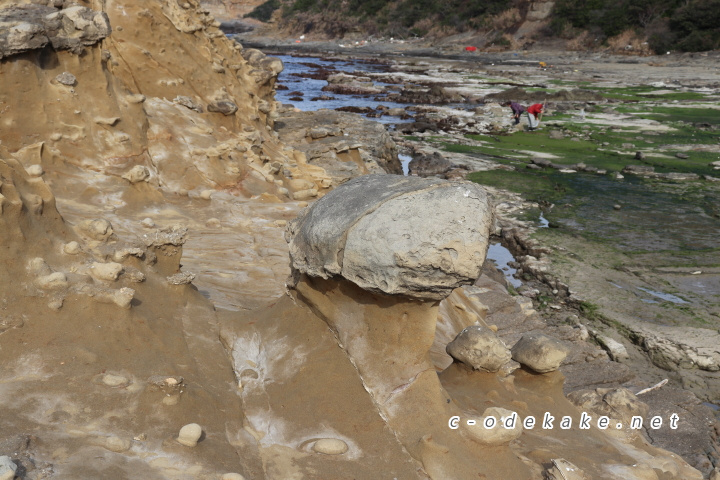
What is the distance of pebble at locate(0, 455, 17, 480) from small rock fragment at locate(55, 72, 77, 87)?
6290mm

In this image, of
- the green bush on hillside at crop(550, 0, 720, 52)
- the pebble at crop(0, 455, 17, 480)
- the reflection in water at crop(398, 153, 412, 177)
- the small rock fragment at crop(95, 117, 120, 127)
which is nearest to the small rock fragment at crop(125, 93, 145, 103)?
the small rock fragment at crop(95, 117, 120, 127)

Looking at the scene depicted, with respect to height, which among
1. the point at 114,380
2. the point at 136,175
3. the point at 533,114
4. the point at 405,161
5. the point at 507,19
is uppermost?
the point at 114,380

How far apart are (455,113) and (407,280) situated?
996 inches

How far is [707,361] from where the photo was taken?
810 cm

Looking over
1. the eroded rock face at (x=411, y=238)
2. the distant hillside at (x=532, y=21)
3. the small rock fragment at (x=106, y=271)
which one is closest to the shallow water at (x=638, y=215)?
the eroded rock face at (x=411, y=238)

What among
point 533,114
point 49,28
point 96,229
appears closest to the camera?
point 96,229

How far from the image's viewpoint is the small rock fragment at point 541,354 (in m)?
5.04

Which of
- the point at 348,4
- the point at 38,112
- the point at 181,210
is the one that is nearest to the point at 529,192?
the point at 181,210

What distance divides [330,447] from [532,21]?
192ft

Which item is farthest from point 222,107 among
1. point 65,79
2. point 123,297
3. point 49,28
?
point 123,297

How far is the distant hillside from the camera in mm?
45906

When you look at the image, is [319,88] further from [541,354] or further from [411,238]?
[411,238]

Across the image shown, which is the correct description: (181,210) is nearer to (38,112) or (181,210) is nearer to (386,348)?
(38,112)

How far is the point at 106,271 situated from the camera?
4.31 meters
